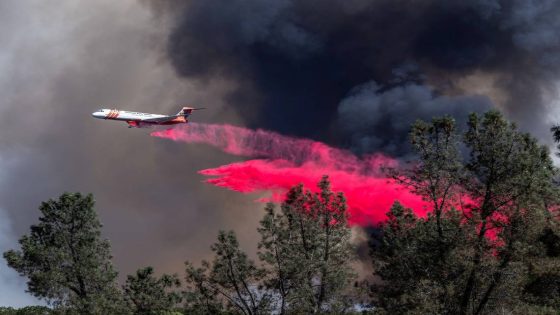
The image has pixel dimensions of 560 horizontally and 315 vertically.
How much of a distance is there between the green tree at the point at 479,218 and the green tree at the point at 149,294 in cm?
2629

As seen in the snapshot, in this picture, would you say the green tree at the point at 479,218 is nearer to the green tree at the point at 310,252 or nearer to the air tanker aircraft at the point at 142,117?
the green tree at the point at 310,252

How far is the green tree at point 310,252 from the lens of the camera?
4219cm

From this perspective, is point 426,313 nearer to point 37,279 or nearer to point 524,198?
point 524,198

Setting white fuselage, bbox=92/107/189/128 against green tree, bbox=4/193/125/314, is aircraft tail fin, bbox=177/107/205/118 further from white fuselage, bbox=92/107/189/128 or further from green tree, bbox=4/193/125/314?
green tree, bbox=4/193/125/314

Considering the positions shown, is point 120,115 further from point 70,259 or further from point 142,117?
point 70,259

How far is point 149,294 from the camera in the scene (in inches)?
2105

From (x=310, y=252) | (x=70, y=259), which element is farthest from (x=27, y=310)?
(x=310, y=252)

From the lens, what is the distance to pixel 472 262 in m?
32.6

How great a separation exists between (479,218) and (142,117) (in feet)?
234

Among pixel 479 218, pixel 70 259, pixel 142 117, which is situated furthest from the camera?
pixel 142 117

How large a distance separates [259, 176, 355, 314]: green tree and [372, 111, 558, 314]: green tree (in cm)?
929

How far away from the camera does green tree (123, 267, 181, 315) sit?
171 ft

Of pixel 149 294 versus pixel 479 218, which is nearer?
pixel 479 218

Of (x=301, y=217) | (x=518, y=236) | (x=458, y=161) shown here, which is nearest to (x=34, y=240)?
(x=301, y=217)
